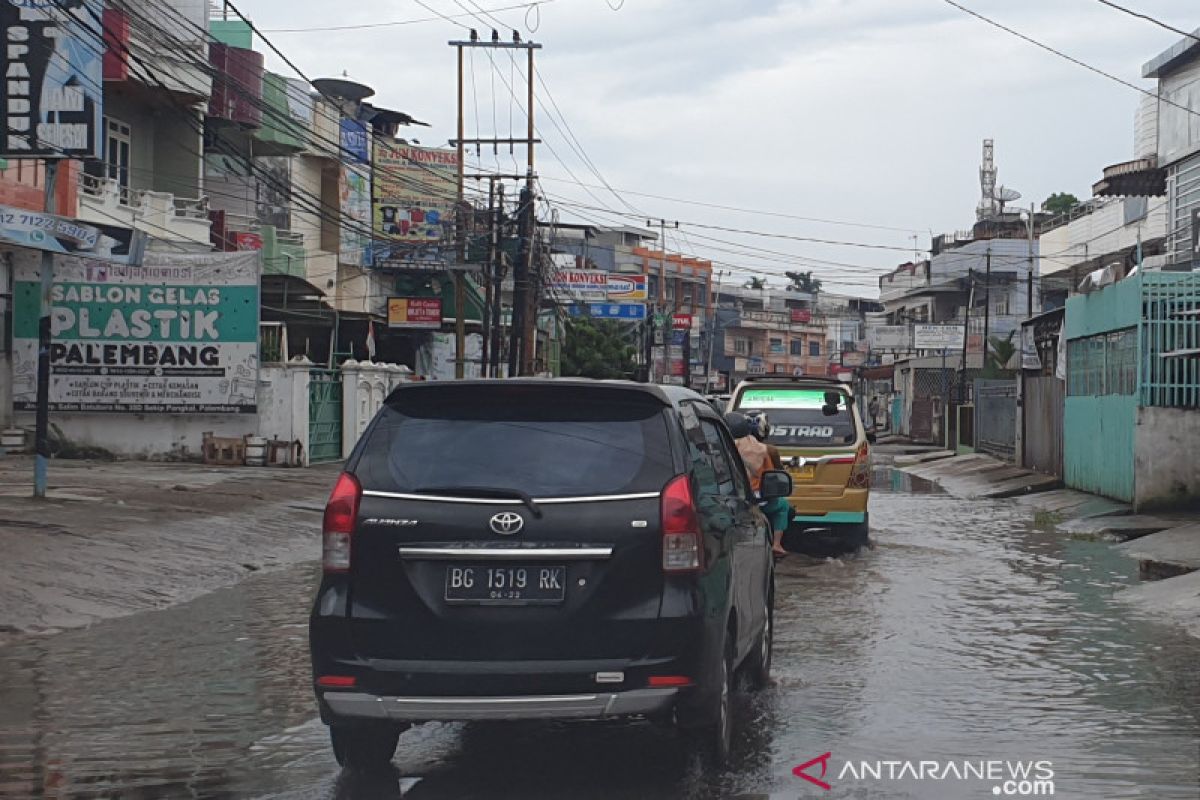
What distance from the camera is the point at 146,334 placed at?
29.3 metres

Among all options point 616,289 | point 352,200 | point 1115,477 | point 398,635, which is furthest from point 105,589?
point 616,289

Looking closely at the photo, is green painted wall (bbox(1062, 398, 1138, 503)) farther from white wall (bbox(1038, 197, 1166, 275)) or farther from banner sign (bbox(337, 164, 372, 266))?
banner sign (bbox(337, 164, 372, 266))

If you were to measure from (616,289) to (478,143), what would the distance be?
9.25 metres

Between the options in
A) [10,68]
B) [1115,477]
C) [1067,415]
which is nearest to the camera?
[10,68]

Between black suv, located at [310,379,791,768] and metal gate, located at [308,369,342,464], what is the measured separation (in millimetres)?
25171

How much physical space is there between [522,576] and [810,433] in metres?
12.1

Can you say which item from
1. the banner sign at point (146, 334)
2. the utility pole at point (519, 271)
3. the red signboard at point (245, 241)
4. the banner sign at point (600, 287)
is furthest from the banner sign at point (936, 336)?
the banner sign at point (146, 334)

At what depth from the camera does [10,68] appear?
20.3m

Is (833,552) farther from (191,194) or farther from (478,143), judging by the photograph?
(478,143)

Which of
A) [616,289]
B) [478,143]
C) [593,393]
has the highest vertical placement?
[478,143]

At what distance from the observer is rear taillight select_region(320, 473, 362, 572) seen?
623cm

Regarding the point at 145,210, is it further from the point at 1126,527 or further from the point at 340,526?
the point at 340,526

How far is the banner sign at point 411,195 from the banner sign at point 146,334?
2250cm

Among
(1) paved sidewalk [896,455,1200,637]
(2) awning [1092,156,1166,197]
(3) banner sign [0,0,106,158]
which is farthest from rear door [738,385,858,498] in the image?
(2) awning [1092,156,1166,197]
